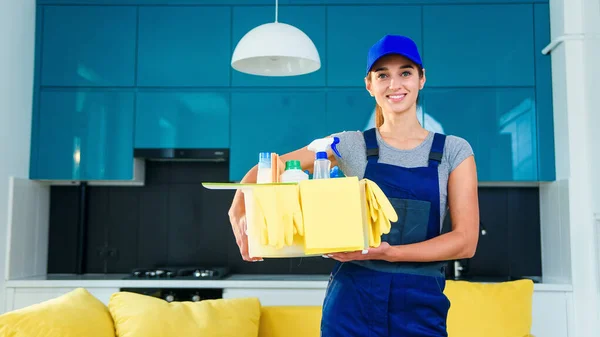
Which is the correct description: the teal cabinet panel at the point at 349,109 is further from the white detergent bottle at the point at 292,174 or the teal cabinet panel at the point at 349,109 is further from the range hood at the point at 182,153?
the white detergent bottle at the point at 292,174

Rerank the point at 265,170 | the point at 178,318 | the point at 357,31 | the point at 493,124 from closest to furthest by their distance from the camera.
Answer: the point at 265,170 < the point at 178,318 < the point at 493,124 < the point at 357,31

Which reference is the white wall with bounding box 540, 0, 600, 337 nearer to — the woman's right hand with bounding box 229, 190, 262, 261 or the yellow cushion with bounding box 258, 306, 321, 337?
the yellow cushion with bounding box 258, 306, 321, 337

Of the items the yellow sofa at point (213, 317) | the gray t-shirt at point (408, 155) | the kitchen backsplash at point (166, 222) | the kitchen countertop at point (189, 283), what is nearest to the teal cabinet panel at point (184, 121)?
the kitchen backsplash at point (166, 222)

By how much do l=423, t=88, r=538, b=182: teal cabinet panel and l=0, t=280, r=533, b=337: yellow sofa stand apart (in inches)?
34.5

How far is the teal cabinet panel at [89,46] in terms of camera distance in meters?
3.92

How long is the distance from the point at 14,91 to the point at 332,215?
3.16m

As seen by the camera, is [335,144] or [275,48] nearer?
[335,144]

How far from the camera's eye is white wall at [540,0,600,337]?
3.49m

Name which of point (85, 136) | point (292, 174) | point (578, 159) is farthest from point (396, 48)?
point (85, 136)

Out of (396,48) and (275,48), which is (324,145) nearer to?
(396,48)

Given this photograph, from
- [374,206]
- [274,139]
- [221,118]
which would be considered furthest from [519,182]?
[374,206]

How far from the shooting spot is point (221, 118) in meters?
3.88

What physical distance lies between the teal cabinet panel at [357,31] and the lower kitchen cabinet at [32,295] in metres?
1.83

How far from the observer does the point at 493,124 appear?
12.4 feet
